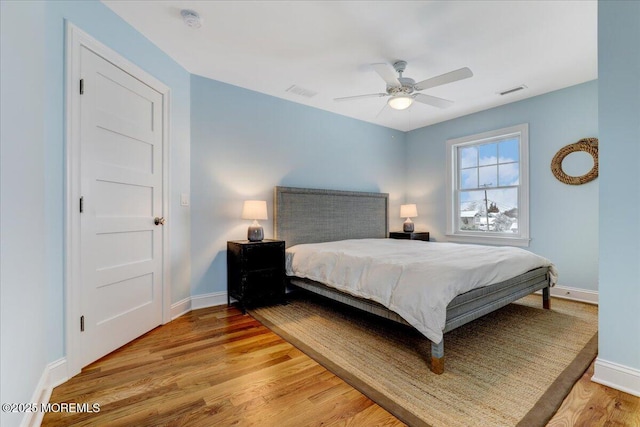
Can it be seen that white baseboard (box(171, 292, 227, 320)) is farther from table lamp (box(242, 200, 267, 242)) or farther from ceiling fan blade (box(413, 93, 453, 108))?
ceiling fan blade (box(413, 93, 453, 108))

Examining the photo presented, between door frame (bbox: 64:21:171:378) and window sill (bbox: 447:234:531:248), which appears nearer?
door frame (bbox: 64:21:171:378)

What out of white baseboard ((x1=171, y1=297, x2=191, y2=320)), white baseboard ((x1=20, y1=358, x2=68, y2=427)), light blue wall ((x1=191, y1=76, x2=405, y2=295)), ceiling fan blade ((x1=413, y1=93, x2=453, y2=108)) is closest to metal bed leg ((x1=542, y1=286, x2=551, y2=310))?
ceiling fan blade ((x1=413, y1=93, x2=453, y2=108))

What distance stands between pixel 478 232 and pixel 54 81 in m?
5.08

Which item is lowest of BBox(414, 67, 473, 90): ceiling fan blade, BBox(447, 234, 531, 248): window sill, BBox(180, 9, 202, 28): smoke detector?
BBox(447, 234, 531, 248): window sill

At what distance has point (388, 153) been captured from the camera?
5.34m

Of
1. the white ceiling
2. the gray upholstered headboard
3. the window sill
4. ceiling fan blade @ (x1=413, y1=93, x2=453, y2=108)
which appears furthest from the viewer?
the window sill

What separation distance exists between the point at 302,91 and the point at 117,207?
247 centimetres

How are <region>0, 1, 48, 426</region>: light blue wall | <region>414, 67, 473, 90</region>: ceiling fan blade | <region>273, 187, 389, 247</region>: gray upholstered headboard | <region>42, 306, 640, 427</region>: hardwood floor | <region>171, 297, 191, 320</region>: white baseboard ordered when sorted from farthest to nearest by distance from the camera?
<region>273, 187, 389, 247</region>: gray upholstered headboard < <region>171, 297, 191, 320</region>: white baseboard < <region>414, 67, 473, 90</region>: ceiling fan blade < <region>42, 306, 640, 427</region>: hardwood floor < <region>0, 1, 48, 426</region>: light blue wall

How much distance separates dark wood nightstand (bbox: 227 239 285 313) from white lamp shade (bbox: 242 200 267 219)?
0.99 feet

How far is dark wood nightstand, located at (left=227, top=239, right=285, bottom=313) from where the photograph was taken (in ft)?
10.3

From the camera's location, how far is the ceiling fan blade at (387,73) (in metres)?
2.56

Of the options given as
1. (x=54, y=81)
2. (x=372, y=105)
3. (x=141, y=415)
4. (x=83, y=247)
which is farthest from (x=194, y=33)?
(x=141, y=415)

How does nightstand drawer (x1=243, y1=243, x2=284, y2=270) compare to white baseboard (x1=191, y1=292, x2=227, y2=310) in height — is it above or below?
above

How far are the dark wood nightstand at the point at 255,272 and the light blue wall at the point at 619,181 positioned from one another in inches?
108
